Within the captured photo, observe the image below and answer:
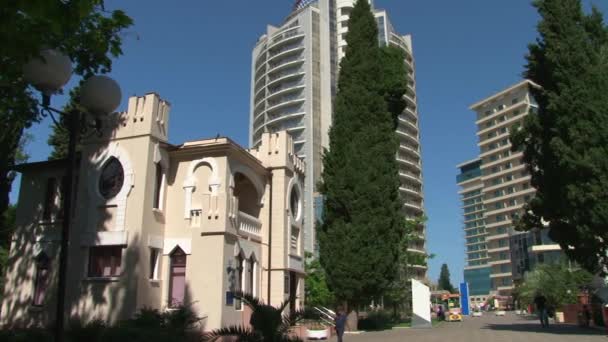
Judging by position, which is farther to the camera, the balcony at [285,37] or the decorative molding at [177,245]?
the balcony at [285,37]

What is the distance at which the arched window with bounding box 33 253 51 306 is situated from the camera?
1933 centimetres

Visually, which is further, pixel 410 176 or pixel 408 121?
pixel 408 121

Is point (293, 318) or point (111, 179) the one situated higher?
point (111, 179)

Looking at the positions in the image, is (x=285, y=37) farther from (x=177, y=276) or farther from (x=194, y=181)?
(x=177, y=276)

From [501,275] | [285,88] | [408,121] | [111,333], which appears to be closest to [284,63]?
[285,88]

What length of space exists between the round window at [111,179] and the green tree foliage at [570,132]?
17370 millimetres

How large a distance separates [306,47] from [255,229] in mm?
74527

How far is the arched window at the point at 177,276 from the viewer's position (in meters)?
18.8

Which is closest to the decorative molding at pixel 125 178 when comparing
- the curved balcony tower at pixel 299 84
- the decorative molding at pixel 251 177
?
the decorative molding at pixel 251 177

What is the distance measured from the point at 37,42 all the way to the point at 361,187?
67.9ft

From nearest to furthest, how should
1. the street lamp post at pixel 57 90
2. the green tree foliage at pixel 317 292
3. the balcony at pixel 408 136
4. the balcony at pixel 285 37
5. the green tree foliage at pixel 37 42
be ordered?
the green tree foliage at pixel 37 42, the street lamp post at pixel 57 90, the green tree foliage at pixel 317 292, the balcony at pixel 408 136, the balcony at pixel 285 37

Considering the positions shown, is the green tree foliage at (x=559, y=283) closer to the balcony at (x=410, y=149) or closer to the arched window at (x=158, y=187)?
the balcony at (x=410, y=149)

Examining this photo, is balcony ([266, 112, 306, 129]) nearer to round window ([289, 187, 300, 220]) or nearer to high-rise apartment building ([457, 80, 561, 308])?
high-rise apartment building ([457, 80, 561, 308])

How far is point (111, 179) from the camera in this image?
19266mm
